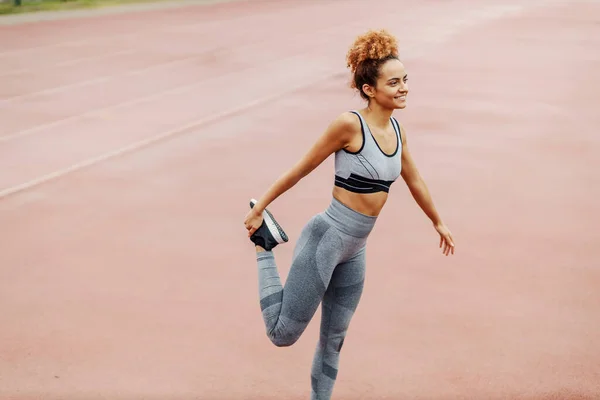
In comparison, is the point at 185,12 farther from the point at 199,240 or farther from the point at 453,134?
the point at 199,240

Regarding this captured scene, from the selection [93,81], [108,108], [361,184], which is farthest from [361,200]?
[93,81]

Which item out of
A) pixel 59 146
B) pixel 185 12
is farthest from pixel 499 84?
pixel 185 12

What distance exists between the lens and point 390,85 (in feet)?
11.3

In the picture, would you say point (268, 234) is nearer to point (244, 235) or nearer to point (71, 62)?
point (244, 235)

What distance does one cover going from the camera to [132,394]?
4.54 meters

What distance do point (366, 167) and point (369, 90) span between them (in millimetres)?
360

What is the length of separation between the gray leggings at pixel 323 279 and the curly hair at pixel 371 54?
0.60 metres

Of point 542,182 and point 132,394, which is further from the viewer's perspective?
point 542,182

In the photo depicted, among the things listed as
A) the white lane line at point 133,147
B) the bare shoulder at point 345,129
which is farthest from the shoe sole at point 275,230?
the white lane line at point 133,147

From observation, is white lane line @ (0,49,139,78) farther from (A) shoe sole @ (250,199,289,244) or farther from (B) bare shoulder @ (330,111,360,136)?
(B) bare shoulder @ (330,111,360,136)

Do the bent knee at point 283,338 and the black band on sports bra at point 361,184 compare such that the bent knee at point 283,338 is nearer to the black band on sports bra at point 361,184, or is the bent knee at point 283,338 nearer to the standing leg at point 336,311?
the standing leg at point 336,311

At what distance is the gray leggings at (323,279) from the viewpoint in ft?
11.6

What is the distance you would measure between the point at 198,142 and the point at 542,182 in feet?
14.8

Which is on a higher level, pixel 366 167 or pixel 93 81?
pixel 366 167
